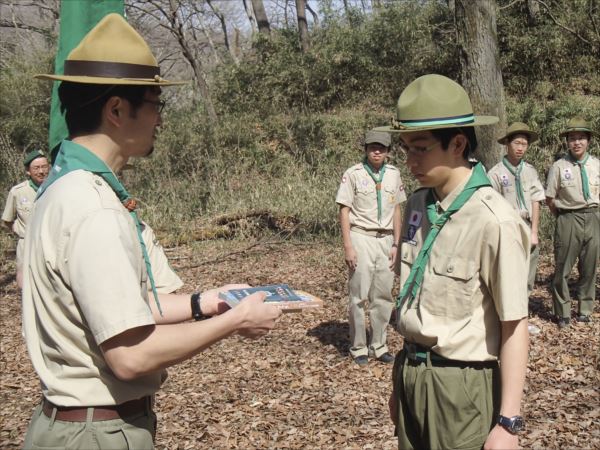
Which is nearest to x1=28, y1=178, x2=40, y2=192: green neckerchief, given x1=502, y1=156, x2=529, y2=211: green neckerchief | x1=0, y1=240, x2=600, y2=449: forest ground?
x1=0, y1=240, x2=600, y2=449: forest ground

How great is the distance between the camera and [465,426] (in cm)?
256

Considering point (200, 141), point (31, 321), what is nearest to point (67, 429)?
point (31, 321)

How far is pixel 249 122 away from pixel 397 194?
13.9 m

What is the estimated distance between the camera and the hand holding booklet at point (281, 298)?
2414 millimetres

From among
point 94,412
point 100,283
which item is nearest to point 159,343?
point 100,283

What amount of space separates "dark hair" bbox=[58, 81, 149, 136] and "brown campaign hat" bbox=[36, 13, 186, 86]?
42 mm

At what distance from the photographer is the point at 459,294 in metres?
2.52

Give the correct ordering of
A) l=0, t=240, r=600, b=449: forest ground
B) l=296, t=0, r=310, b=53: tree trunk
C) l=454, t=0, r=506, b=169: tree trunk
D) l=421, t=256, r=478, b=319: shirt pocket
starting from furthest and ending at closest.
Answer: l=296, t=0, r=310, b=53: tree trunk
l=454, t=0, r=506, b=169: tree trunk
l=0, t=240, r=600, b=449: forest ground
l=421, t=256, r=478, b=319: shirt pocket

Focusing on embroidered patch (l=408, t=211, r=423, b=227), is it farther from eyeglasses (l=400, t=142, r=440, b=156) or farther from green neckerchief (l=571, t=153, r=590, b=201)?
green neckerchief (l=571, t=153, r=590, b=201)

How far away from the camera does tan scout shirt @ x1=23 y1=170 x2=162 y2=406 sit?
6.07ft

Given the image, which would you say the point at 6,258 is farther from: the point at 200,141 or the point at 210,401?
the point at 210,401

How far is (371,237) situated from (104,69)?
4.83 m

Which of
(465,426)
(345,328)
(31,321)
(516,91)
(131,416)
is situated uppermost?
(516,91)

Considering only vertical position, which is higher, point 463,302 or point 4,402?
point 463,302
